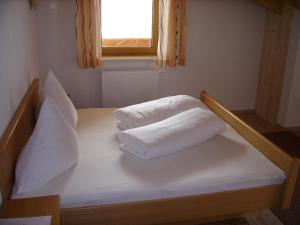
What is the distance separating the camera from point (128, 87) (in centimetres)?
364

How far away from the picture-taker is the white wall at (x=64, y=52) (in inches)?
131

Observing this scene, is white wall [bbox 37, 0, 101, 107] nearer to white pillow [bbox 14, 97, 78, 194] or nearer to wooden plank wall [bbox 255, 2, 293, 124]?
white pillow [bbox 14, 97, 78, 194]

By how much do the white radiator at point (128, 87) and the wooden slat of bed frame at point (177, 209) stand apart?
2.06 meters

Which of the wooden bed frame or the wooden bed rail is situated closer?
the wooden bed frame

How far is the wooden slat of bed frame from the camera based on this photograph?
162cm

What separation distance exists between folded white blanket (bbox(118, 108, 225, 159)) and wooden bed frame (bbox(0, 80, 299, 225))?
0.36 m

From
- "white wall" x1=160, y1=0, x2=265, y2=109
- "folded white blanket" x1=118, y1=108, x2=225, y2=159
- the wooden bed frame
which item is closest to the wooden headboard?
the wooden bed frame

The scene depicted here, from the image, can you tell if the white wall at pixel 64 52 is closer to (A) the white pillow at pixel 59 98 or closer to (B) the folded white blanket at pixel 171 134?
(A) the white pillow at pixel 59 98

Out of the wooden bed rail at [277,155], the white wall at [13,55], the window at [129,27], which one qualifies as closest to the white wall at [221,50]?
the window at [129,27]

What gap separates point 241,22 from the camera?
3834 millimetres

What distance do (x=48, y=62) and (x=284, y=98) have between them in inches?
111

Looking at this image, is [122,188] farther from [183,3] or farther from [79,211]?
[183,3]

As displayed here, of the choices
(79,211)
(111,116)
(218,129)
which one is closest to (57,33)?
(111,116)

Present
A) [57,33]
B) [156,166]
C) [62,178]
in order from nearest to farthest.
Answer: [62,178] → [156,166] → [57,33]
